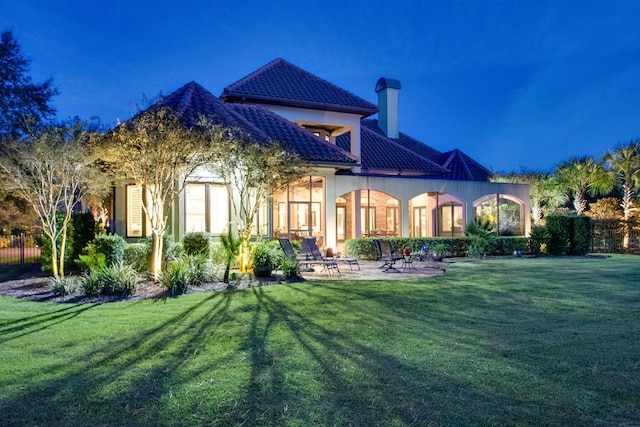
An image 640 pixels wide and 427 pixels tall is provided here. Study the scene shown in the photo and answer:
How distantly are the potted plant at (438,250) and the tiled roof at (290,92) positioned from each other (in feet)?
29.5

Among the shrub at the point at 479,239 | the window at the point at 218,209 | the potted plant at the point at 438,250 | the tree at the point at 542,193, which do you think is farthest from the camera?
the tree at the point at 542,193

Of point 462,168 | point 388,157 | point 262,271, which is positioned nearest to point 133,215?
point 262,271

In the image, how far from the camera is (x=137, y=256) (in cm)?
1414

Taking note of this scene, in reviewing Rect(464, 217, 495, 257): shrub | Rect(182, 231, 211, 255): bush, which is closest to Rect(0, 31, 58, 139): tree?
Rect(182, 231, 211, 255): bush

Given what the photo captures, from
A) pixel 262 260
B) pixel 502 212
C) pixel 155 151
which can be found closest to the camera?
pixel 155 151

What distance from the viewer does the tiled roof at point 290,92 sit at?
938 inches

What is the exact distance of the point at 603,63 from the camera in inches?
5979

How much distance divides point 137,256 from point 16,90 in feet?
58.6

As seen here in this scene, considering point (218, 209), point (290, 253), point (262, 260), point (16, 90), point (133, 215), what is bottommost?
point (262, 260)

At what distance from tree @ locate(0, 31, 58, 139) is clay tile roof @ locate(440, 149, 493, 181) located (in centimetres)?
2478

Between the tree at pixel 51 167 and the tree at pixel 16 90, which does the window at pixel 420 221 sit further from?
the tree at pixel 16 90

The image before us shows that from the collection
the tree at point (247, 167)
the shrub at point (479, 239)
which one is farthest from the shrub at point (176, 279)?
the shrub at point (479, 239)

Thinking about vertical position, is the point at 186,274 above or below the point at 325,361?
above

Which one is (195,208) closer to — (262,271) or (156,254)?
(156,254)
